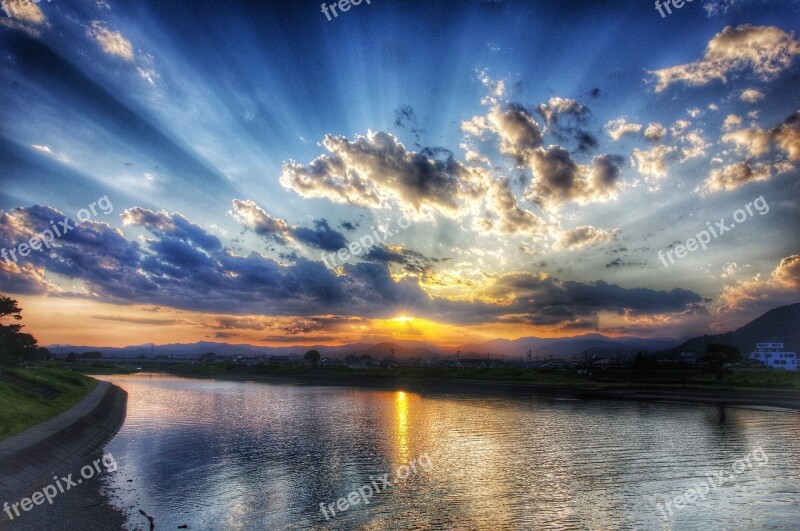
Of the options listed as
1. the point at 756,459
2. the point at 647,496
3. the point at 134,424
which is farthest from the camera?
the point at 134,424

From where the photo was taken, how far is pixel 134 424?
58.4 meters

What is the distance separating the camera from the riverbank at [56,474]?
75.3 feet

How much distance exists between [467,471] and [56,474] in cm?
2754

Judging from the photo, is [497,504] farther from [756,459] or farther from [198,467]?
[756,459]

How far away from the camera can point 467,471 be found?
33.8 m

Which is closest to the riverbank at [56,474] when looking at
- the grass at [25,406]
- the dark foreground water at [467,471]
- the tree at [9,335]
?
the grass at [25,406]

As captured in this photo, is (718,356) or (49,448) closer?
(49,448)

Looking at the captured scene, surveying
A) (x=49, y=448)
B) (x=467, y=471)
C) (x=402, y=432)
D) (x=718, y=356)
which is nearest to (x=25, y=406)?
(x=49, y=448)

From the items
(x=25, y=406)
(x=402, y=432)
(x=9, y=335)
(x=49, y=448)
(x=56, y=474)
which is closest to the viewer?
(x=56, y=474)

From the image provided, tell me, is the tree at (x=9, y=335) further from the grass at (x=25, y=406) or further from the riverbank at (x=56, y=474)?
the riverbank at (x=56, y=474)

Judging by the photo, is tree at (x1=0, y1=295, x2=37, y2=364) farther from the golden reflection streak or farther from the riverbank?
the golden reflection streak

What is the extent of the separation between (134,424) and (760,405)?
94135 millimetres

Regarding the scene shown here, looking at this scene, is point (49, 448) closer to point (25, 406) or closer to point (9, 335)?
point (25, 406)

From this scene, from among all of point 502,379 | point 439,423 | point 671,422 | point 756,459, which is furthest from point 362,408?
point 502,379
